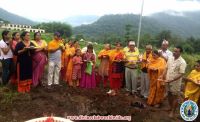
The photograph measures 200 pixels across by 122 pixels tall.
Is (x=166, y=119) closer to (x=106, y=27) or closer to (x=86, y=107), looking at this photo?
(x=86, y=107)

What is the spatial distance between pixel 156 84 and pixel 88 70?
2.02 metres

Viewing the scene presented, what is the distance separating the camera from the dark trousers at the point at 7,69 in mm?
8016

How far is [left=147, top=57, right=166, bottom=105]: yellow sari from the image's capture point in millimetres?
8031

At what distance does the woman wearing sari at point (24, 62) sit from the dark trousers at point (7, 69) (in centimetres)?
34

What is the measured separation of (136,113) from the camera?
23.9 ft

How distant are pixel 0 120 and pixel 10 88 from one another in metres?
1.62

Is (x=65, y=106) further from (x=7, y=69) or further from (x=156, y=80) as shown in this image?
(x=156, y=80)

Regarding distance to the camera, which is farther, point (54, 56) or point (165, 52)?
point (54, 56)

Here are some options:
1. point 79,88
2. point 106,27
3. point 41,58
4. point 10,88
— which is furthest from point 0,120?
point 106,27

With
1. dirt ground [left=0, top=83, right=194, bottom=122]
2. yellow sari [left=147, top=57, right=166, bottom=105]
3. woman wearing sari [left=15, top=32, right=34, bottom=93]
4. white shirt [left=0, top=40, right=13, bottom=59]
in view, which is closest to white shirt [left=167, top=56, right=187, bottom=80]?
yellow sari [left=147, top=57, right=166, bottom=105]

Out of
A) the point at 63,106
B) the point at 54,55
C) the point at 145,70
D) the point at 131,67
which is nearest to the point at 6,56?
the point at 54,55

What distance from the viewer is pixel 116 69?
30.0 feet

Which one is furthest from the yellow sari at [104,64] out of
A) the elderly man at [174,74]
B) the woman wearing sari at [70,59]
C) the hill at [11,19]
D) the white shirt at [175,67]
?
the hill at [11,19]

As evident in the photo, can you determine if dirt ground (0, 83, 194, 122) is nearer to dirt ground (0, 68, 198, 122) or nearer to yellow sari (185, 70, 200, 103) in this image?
dirt ground (0, 68, 198, 122)
